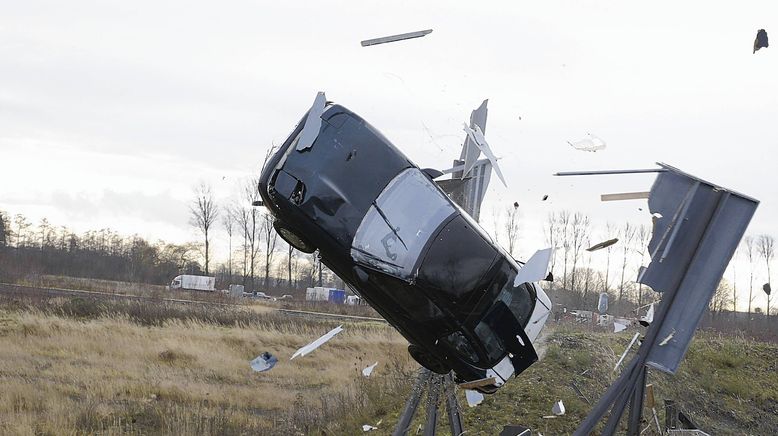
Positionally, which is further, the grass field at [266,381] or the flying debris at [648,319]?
the grass field at [266,381]

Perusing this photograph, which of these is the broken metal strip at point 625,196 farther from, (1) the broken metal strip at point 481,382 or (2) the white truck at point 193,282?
(2) the white truck at point 193,282

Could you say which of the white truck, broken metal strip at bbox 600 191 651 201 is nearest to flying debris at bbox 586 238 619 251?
broken metal strip at bbox 600 191 651 201

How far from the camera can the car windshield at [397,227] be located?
6.48 metres

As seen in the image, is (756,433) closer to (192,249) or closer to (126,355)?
(126,355)

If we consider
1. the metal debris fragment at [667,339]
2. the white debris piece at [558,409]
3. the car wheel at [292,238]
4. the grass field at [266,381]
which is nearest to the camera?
the metal debris fragment at [667,339]

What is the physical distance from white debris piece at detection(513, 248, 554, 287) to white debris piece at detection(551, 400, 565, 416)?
15.5 ft

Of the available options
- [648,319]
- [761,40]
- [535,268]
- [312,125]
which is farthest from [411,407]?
[761,40]

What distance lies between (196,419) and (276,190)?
5.82 meters

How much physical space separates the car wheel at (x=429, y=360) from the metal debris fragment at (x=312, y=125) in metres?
2.31

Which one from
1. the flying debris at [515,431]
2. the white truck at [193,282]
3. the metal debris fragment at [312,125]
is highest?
the metal debris fragment at [312,125]

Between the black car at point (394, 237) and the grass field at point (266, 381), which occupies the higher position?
the black car at point (394, 237)

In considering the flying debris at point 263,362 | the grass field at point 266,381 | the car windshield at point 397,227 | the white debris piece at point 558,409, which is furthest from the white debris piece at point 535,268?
the white debris piece at point 558,409

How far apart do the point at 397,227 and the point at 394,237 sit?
99 millimetres

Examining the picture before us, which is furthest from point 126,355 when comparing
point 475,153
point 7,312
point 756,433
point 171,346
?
point 756,433
